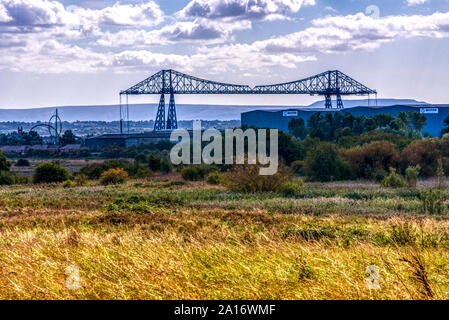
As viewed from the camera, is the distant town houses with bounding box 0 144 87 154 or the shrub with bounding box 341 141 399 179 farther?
the distant town houses with bounding box 0 144 87 154

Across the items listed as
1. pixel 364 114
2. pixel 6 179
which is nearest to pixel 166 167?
pixel 6 179

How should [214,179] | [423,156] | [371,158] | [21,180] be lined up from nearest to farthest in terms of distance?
[214,179], [371,158], [423,156], [21,180]

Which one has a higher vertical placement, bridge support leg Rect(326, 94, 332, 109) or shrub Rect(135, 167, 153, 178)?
bridge support leg Rect(326, 94, 332, 109)

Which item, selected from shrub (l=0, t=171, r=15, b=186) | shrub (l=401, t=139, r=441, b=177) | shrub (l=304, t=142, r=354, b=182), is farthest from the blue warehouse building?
shrub (l=0, t=171, r=15, b=186)

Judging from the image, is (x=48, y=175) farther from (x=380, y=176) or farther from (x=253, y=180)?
(x=380, y=176)

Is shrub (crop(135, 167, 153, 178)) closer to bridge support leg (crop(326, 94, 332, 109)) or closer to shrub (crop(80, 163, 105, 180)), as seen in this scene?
shrub (crop(80, 163, 105, 180))

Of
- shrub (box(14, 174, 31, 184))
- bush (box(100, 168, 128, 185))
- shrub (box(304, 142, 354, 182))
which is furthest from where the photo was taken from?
shrub (box(14, 174, 31, 184))

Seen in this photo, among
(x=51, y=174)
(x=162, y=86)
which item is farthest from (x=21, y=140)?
(x=51, y=174)
